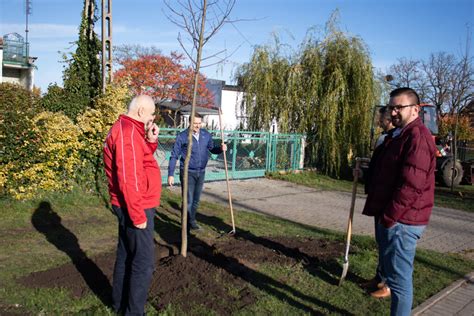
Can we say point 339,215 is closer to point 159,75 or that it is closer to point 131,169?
point 131,169

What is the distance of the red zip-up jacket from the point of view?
3488 mm

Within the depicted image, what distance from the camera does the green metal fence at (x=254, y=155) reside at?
1364 cm

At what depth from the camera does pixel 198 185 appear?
701 centimetres

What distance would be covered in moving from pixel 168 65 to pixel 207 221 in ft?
98.7

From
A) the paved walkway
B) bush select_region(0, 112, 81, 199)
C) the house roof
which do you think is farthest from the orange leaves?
bush select_region(0, 112, 81, 199)

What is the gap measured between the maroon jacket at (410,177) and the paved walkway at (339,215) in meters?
1.36

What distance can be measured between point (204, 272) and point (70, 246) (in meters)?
2.14

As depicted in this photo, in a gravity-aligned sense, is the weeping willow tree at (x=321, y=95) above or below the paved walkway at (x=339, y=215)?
above

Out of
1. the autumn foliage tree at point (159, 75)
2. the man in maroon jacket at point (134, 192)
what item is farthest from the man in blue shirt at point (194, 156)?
the autumn foliage tree at point (159, 75)

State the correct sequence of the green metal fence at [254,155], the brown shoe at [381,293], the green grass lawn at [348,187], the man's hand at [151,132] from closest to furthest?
the man's hand at [151,132]
the brown shoe at [381,293]
the green grass lawn at [348,187]
the green metal fence at [254,155]

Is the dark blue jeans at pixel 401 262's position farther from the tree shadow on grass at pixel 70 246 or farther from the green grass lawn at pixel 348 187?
the green grass lawn at pixel 348 187

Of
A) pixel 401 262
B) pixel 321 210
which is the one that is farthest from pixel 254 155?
pixel 401 262

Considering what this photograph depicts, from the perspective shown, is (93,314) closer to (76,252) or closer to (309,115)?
(76,252)

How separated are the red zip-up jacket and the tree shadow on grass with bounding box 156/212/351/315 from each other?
5.50ft
